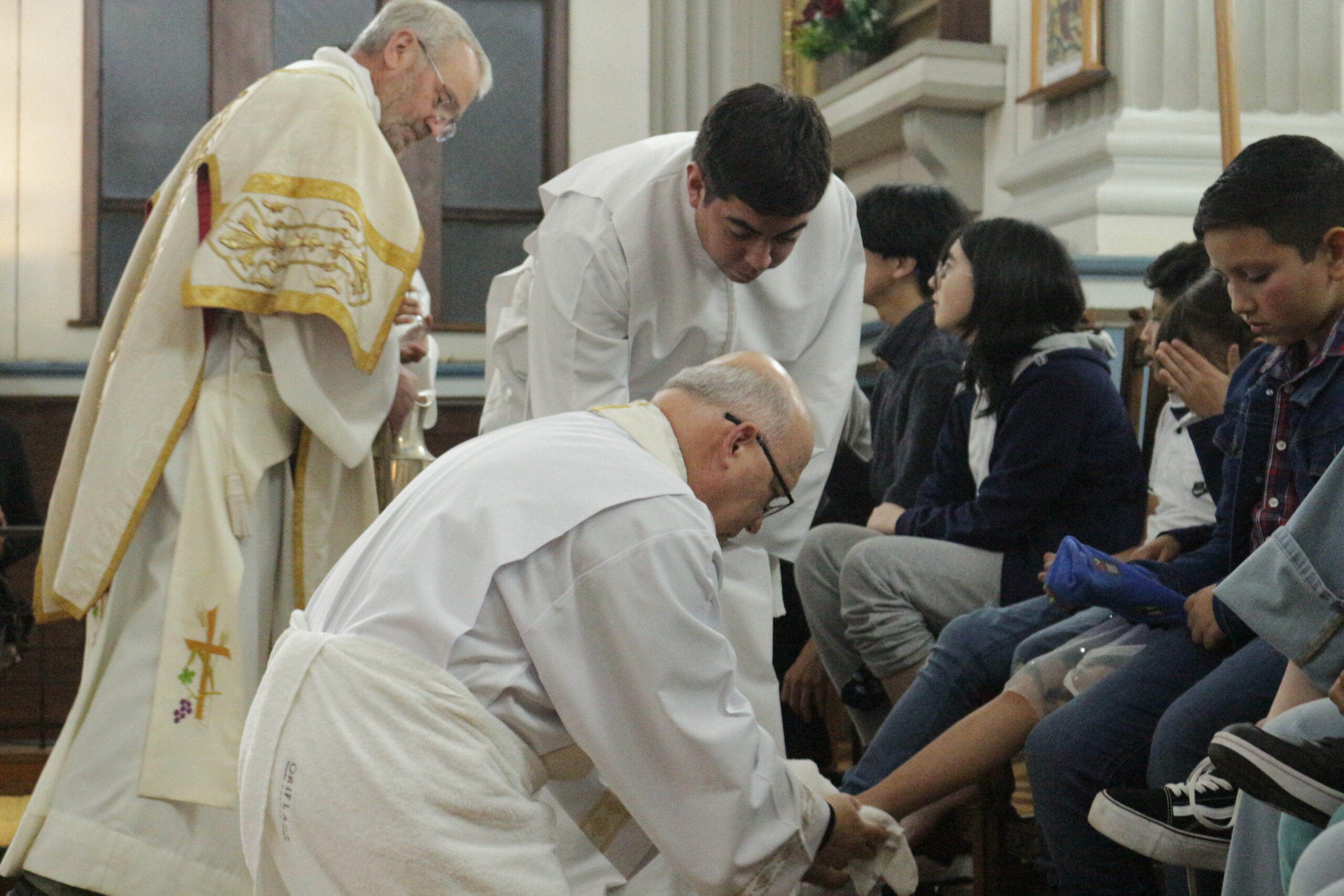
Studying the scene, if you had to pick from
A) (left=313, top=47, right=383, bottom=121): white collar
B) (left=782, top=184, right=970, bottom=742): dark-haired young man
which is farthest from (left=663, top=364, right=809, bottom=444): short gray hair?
(left=313, top=47, right=383, bottom=121): white collar

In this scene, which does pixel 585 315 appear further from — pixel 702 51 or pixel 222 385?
pixel 702 51

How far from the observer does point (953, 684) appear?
2.97 metres

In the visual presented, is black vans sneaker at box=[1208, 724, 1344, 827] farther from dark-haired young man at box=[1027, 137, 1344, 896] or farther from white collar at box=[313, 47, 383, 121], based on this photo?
white collar at box=[313, 47, 383, 121]

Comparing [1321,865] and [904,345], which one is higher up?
[904,345]

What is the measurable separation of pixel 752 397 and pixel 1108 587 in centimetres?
87

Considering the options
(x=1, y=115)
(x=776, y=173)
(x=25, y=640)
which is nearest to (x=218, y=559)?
(x=776, y=173)

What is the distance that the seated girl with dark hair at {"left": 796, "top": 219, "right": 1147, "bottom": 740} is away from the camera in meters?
3.26

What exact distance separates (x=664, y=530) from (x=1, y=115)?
6327 mm

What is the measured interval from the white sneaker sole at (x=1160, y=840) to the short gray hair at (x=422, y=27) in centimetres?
242

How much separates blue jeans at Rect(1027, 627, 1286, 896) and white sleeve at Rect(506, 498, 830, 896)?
742 millimetres

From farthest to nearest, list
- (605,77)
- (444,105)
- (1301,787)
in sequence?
(605,77)
(444,105)
(1301,787)

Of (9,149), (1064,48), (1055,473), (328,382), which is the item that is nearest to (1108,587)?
(1055,473)

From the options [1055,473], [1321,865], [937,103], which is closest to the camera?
[1321,865]

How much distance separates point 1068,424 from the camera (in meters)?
3.24
